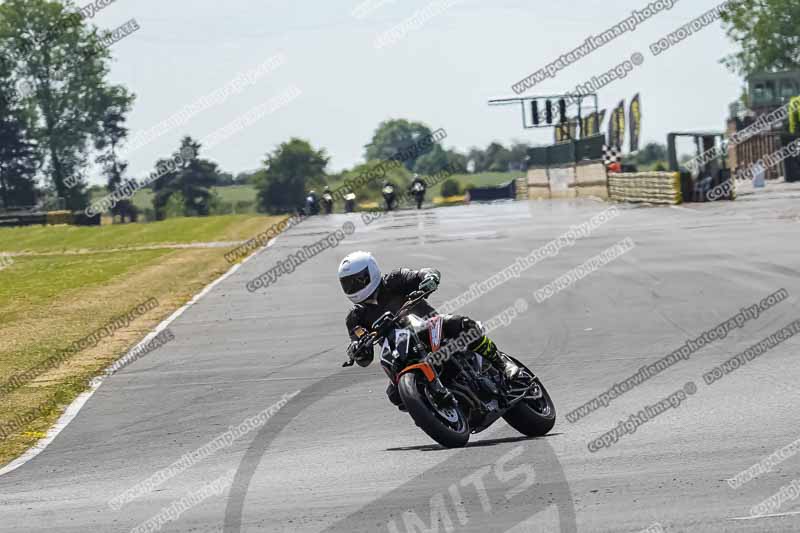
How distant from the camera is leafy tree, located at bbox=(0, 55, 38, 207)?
320 feet

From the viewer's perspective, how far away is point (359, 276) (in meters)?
9.84

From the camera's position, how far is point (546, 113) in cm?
6159

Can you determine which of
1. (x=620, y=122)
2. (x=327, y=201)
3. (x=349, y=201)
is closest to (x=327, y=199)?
(x=327, y=201)

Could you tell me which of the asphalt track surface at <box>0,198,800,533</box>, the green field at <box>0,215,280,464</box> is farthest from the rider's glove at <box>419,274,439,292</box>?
the green field at <box>0,215,280,464</box>

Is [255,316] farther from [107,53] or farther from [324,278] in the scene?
[107,53]

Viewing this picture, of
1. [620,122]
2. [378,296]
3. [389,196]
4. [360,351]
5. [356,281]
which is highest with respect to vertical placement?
[620,122]

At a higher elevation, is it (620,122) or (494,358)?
(620,122)

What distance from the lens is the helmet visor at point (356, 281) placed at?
387 inches

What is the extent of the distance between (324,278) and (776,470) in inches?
728

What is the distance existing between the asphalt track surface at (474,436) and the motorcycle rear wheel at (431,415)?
0.19 m

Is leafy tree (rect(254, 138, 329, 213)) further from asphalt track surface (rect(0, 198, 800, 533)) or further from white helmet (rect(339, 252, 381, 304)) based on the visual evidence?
white helmet (rect(339, 252, 381, 304))

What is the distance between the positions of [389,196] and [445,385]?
4794cm

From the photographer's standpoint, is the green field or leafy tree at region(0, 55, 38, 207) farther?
leafy tree at region(0, 55, 38, 207)

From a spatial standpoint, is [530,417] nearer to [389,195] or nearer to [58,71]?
[389,195]
